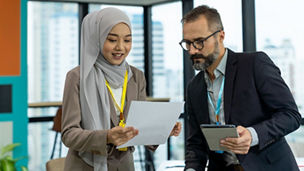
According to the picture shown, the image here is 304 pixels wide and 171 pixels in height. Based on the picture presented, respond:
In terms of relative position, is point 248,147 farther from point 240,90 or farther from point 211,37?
point 211,37

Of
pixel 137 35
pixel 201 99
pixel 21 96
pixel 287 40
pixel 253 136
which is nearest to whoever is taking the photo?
pixel 253 136

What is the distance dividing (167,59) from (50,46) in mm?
1632

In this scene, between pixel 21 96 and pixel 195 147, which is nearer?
pixel 195 147

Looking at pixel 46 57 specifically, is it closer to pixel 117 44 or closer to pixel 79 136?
pixel 117 44

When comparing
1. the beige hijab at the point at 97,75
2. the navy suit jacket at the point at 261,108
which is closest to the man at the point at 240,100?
the navy suit jacket at the point at 261,108

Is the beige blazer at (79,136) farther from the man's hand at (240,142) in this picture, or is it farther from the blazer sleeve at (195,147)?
the man's hand at (240,142)

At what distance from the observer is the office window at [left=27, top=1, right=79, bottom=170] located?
16.0 feet

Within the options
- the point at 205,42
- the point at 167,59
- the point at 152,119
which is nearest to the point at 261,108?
the point at 205,42

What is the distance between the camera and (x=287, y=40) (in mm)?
3938

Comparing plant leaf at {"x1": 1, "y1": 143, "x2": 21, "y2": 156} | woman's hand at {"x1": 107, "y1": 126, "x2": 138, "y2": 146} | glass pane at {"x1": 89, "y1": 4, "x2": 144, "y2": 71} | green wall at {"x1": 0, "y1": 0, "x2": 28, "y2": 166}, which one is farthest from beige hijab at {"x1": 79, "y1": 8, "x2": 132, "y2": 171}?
glass pane at {"x1": 89, "y1": 4, "x2": 144, "y2": 71}

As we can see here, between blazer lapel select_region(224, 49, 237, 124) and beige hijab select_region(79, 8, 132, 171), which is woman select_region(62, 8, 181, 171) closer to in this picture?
beige hijab select_region(79, 8, 132, 171)

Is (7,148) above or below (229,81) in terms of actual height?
below

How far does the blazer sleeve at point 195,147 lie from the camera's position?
1.85 metres

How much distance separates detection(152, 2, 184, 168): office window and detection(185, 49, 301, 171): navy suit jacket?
3.33 metres
